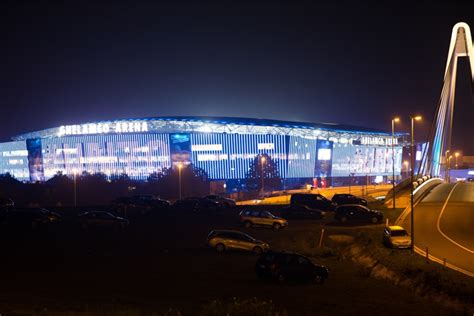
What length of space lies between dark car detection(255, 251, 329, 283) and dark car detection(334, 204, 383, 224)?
15.8m

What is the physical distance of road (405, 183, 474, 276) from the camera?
2227 centimetres

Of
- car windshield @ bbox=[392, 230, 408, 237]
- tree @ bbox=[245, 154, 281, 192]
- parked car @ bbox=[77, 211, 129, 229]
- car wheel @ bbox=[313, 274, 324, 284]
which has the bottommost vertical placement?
tree @ bbox=[245, 154, 281, 192]

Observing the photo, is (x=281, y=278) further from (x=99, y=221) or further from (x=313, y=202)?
(x=313, y=202)

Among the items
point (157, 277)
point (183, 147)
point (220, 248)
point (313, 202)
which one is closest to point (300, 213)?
point (313, 202)

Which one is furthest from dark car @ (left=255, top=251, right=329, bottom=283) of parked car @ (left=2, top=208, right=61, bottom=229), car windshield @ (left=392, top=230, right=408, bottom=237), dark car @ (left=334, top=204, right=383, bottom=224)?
parked car @ (left=2, top=208, right=61, bottom=229)

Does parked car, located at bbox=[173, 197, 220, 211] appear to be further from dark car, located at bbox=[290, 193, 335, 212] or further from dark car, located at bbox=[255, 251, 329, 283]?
dark car, located at bbox=[255, 251, 329, 283]

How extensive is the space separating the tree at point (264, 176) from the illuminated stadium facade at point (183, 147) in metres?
6.75

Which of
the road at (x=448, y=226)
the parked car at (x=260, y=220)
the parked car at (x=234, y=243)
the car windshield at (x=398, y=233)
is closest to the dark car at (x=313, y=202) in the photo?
the road at (x=448, y=226)

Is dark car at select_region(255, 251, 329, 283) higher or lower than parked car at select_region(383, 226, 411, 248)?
higher

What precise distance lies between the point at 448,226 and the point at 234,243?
1212 centimetres

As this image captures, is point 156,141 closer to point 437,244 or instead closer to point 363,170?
point 363,170

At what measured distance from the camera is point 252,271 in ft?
66.3

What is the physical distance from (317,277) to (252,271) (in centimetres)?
265

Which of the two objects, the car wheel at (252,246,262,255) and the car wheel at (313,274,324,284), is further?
the car wheel at (252,246,262,255)
